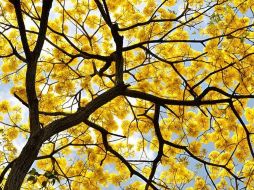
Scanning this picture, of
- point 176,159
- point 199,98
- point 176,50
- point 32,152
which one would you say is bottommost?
point 32,152

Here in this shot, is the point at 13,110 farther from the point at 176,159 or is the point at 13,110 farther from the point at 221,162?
the point at 221,162

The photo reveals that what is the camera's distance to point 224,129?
897 centimetres

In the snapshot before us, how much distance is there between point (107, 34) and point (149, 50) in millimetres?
2336

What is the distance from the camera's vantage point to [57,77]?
28.2ft

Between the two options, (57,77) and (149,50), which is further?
(57,77)

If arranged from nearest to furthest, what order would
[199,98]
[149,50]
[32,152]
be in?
[32,152] → [199,98] → [149,50]

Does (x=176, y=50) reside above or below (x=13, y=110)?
above

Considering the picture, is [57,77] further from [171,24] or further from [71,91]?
[171,24]

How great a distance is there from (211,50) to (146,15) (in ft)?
6.19

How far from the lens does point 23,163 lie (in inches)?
202

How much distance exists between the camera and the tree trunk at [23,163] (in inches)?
195

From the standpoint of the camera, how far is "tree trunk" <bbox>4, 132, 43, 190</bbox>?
4953 mm

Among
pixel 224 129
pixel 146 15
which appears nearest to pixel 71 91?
pixel 146 15

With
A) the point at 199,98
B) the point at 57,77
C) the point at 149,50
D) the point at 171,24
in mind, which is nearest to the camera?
the point at 199,98
